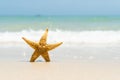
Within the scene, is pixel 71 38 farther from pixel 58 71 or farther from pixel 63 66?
pixel 58 71

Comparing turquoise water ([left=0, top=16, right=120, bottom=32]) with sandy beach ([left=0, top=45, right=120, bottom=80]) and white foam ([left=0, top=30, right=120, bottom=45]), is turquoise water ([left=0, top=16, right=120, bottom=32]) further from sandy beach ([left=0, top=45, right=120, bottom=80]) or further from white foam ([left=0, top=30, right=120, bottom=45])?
sandy beach ([left=0, top=45, right=120, bottom=80])

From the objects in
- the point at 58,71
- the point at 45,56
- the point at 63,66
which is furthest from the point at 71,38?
the point at 58,71

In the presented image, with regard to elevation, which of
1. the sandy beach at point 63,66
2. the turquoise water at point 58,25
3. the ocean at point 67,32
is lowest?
the turquoise water at point 58,25

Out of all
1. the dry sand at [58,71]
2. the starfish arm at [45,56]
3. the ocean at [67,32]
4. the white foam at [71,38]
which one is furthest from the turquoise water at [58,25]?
the dry sand at [58,71]

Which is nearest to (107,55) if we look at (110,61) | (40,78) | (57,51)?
(110,61)

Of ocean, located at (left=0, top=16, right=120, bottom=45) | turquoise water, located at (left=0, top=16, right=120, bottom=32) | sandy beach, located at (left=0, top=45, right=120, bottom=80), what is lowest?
turquoise water, located at (left=0, top=16, right=120, bottom=32)

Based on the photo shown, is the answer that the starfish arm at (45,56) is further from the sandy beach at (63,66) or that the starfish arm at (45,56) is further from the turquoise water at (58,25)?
the turquoise water at (58,25)

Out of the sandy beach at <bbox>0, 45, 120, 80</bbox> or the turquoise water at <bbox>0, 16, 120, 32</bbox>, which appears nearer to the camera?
the sandy beach at <bbox>0, 45, 120, 80</bbox>

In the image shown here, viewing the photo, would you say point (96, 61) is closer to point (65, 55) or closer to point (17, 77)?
point (65, 55)

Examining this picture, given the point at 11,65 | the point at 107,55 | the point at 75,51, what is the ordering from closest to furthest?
the point at 11,65 < the point at 107,55 < the point at 75,51

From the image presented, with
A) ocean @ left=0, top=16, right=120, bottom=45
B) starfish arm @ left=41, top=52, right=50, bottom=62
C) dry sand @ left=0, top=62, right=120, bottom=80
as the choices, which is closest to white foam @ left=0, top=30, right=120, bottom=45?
ocean @ left=0, top=16, right=120, bottom=45

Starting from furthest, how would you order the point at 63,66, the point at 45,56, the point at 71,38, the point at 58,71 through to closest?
the point at 71,38 → the point at 45,56 → the point at 63,66 → the point at 58,71
